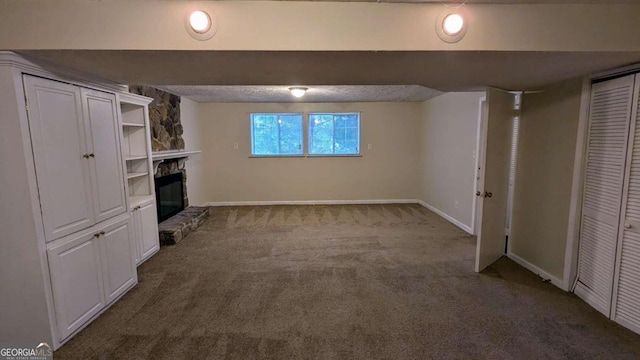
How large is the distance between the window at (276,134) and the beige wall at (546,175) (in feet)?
13.4

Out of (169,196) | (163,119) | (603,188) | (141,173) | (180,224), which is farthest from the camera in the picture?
(169,196)

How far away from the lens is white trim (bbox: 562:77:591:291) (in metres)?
2.51

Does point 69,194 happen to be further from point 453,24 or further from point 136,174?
point 453,24

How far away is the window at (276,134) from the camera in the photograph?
244 inches

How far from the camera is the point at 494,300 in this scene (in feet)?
8.45

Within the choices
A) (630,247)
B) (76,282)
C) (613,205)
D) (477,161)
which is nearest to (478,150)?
(477,161)

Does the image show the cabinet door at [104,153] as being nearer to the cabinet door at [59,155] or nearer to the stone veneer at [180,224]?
the cabinet door at [59,155]

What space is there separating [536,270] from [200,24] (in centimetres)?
372

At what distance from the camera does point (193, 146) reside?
5.71 m

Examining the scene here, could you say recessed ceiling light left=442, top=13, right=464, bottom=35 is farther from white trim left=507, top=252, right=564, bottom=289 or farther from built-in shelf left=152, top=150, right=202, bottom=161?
built-in shelf left=152, top=150, right=202, bottom=161

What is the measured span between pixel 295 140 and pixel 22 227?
4.76 m

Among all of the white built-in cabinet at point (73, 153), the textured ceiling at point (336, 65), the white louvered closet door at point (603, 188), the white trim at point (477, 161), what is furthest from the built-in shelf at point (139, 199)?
the white louvered closet door at point (603, 188)

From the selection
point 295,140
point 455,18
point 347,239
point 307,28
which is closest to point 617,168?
point 455,18

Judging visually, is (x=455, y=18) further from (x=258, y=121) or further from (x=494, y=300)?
(x=258, y=121)
